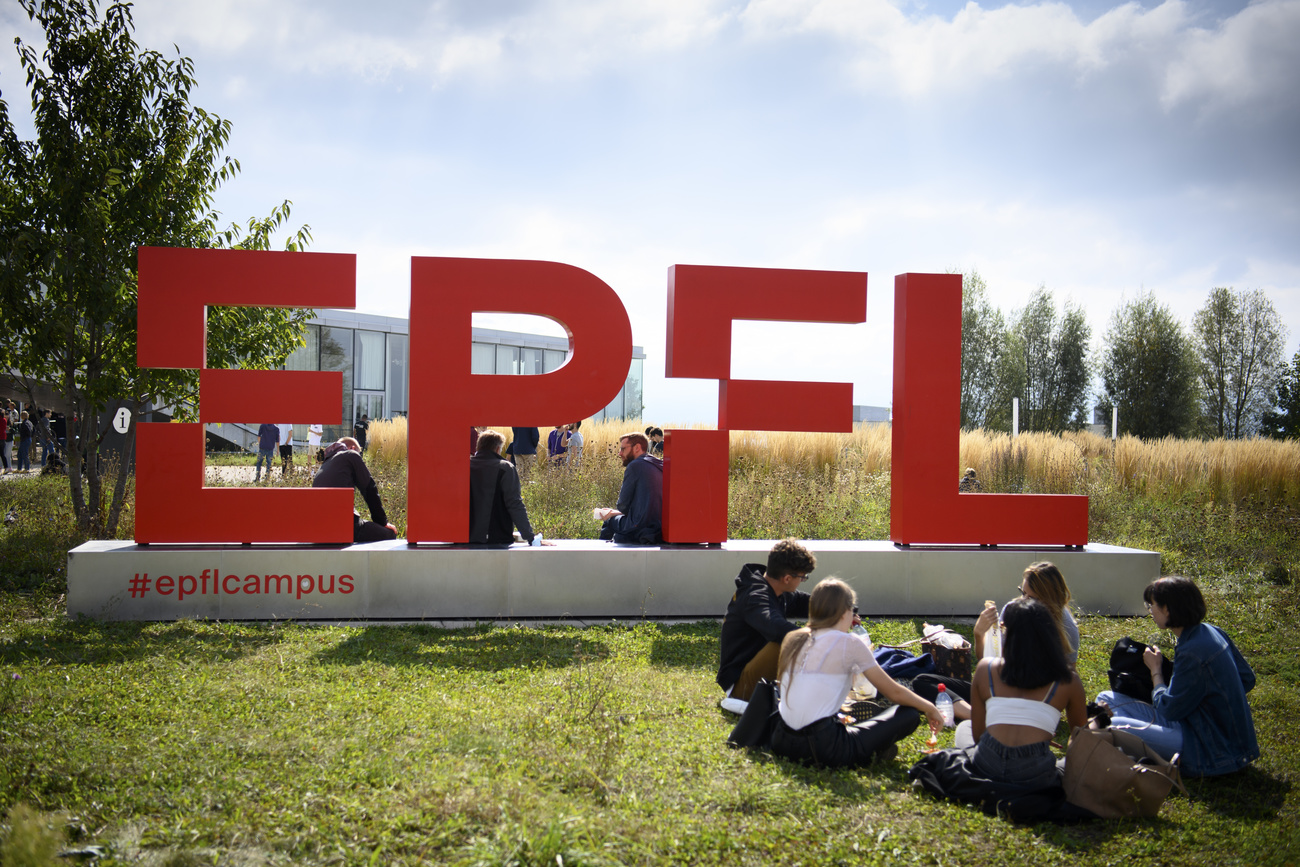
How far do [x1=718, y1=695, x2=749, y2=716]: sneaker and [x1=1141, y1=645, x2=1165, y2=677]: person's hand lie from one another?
7.39ft

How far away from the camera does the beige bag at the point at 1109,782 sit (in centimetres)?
374

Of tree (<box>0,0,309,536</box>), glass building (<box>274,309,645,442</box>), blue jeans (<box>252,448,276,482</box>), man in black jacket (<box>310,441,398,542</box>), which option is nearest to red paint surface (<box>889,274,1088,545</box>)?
man in black jacket (<box>310,441,398,542</box>)

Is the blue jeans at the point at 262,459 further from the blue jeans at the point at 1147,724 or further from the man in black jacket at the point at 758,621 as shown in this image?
the blue jeans at the point at 1147,724

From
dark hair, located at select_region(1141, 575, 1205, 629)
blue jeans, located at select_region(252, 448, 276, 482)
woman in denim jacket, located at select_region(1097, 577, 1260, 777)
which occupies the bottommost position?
woman in denim jacket, located at select_region(1097, 577, 1260, 777)

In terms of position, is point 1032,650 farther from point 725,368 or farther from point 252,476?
point 252,476

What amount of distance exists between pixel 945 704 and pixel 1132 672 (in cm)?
107

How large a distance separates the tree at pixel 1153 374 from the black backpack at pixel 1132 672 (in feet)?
87.7

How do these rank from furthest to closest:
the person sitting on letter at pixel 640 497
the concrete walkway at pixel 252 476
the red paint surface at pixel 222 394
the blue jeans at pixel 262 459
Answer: the blue jeans at pixel 262 459, the concrete walkway at pixel 252 476, the person sitting on letter at pixel 640 497, the red paint surface at pixel 222 394

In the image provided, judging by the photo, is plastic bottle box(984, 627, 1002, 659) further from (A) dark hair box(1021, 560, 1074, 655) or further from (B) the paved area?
(B) the paved area

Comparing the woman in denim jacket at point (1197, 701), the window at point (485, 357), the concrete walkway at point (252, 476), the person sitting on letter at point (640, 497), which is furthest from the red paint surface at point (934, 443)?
the window at point (485, 357)

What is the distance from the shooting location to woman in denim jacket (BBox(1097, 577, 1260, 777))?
4.23 meters

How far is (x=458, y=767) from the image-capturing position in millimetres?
3969

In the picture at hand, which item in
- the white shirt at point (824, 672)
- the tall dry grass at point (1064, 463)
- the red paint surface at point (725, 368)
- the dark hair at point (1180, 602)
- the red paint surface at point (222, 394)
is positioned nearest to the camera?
the white shirt at point (824, 672)

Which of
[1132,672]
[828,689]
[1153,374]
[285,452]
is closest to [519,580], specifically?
[828,689]
